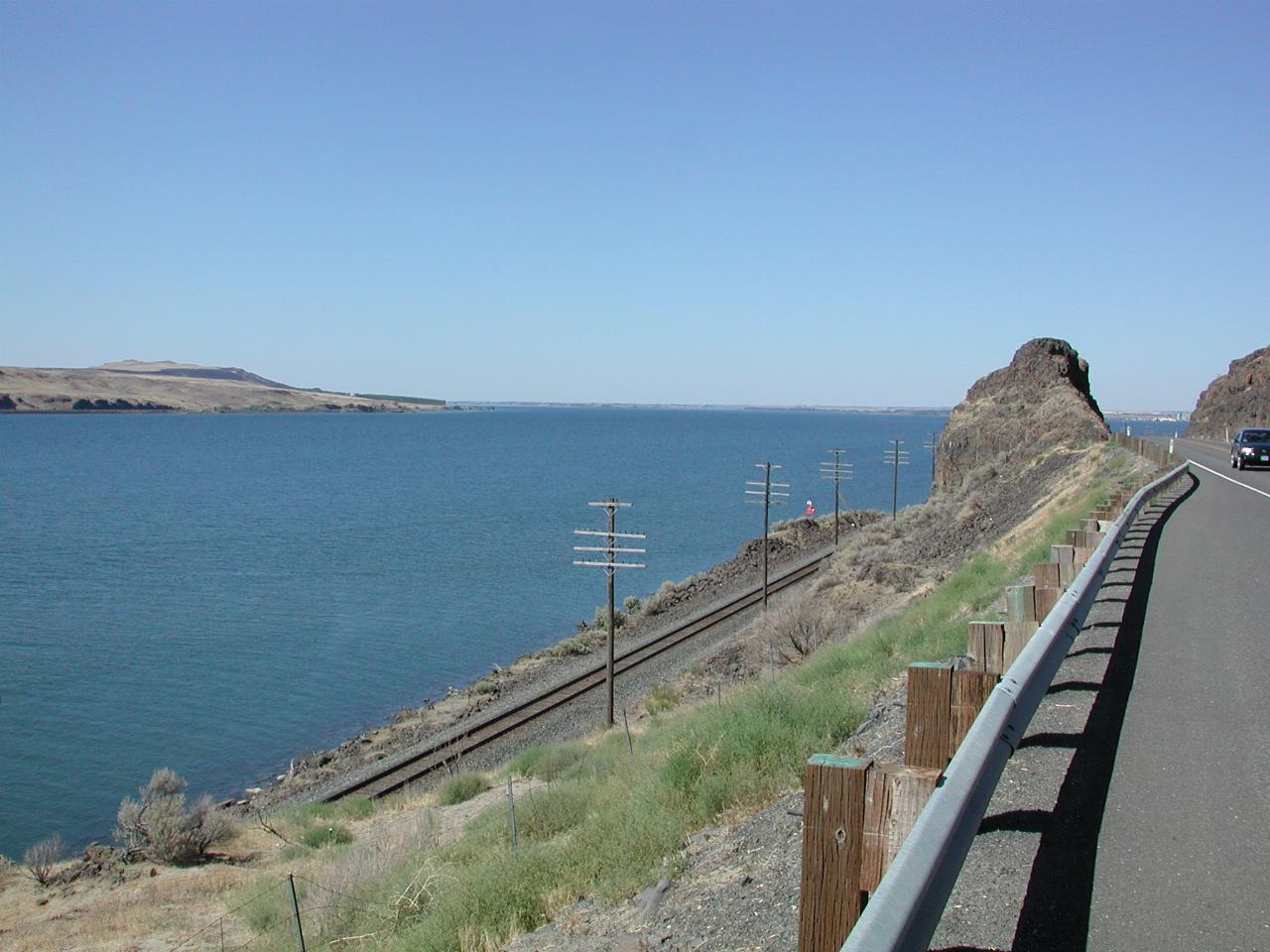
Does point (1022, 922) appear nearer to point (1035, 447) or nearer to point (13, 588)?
point (1035, 447)

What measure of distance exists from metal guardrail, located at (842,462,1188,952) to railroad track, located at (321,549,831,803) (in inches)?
811

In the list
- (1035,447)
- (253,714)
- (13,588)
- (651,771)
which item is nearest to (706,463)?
(1035,447)

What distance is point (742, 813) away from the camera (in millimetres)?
7801

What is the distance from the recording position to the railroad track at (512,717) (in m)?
23.2

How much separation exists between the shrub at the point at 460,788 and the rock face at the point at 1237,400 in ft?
211

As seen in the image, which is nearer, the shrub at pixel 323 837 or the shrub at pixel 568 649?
the shrub at pixel 323 837

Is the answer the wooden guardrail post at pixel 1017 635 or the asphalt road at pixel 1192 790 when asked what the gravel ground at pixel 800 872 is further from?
the wooden guardrail post at pixel 1017 635

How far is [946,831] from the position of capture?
8.49 feet

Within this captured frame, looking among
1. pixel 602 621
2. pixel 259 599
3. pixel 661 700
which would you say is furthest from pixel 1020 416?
pixel 259 599

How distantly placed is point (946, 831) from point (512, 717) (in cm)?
2596

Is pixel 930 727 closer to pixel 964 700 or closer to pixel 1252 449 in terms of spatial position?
pixel 964 700

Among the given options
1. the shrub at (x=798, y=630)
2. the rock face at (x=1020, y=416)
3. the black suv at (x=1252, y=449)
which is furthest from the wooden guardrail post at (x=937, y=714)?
the rock face at (x=1020, y=416)

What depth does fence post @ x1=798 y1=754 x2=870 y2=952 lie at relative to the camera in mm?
2768

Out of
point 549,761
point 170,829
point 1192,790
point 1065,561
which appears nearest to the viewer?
point 1192,790
